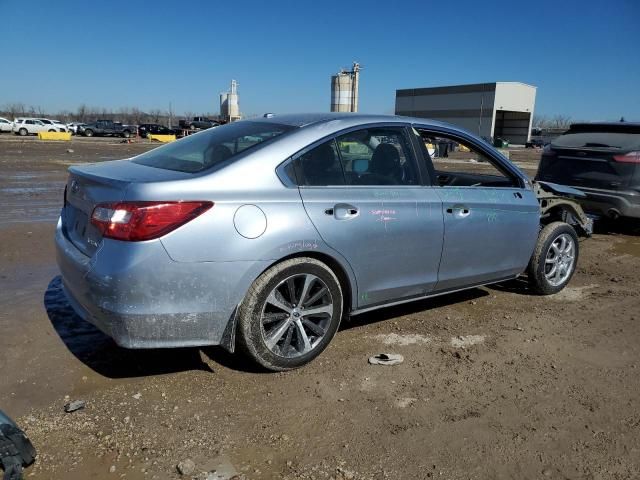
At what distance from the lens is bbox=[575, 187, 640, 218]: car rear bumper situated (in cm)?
732

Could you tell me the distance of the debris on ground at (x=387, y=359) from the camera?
3.66 m

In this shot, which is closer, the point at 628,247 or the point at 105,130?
the point at 628,247

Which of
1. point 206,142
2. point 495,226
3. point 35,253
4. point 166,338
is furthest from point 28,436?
point 35,253

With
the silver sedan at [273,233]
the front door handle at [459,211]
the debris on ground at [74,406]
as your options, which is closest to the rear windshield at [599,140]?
the silver sedan at [273,233]

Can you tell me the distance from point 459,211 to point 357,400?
1.70 metres

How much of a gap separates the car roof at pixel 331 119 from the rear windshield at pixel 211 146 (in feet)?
0.34

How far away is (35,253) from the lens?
→ 616 cm

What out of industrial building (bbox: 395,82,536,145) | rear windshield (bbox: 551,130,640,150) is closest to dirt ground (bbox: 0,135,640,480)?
rear windshield (bbox: 551,130,640,150)

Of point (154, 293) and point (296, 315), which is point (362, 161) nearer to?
point (296, 315)

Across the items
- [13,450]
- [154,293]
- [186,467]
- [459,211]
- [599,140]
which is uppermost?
[599,140]

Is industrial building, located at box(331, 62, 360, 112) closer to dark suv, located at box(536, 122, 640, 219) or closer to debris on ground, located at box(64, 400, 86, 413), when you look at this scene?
dark suv, located at box(536, 122, 640, 219)

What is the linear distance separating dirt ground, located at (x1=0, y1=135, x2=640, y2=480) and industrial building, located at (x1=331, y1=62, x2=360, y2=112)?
47830 mm

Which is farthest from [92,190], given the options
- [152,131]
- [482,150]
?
[152,131]

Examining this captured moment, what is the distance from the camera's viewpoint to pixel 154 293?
9.36 ft
